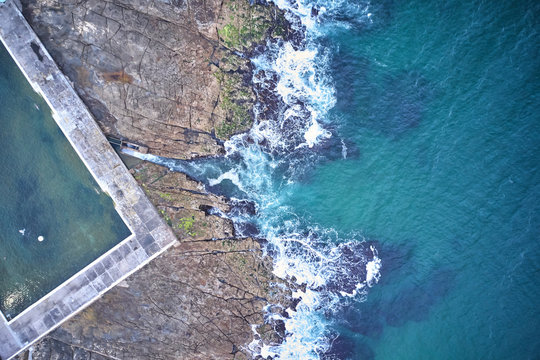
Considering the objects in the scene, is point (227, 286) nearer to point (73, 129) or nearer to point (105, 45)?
point (73, 129)

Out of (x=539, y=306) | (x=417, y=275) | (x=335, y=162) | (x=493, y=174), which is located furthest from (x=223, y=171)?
(x=539, y=306)

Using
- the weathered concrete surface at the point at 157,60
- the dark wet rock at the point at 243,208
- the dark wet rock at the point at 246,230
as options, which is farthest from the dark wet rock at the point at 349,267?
the weathered concrete surface at the point at 157,60

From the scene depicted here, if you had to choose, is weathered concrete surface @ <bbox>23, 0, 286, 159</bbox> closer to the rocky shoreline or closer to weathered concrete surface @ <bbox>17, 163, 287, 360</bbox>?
the rocky shoreline

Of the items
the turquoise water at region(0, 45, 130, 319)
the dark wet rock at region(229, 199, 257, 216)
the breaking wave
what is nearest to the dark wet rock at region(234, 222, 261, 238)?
the breaking wave

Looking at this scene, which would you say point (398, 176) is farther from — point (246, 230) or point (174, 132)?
point (174, 132)

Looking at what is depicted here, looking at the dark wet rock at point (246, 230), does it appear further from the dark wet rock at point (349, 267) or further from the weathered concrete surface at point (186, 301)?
the dark wet rock at point (349, 267)

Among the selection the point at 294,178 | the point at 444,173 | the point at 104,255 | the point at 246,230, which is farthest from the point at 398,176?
the point at 104,255
